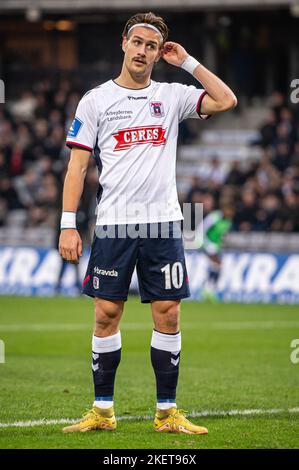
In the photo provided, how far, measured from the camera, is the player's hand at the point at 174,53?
7680 mm

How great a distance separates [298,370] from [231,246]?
1057 cm

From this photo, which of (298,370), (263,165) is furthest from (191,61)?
(263,165)

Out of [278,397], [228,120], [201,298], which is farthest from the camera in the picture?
[228,120]

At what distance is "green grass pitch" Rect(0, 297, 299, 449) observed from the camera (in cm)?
709

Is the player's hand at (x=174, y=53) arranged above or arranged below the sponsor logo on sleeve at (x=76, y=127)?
above

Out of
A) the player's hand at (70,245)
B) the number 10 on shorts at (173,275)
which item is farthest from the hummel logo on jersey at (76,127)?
the number 10 on shorts at (173,275)

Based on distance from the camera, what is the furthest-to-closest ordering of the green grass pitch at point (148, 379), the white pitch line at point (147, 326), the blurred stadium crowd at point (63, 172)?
the blurred stadium crowd at point (63, 172) → the white pitch line at point (147, 326) → the green grass pitch at point (148, 379)

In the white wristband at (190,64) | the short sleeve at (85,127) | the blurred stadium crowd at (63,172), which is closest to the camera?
the short sleeve at (85,127)

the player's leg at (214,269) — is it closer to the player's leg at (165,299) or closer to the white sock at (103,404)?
the player's leg at (165,299)

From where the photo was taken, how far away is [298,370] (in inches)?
439

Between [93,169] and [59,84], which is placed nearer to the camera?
[93,169]

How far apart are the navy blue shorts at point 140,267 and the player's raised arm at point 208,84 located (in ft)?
2.86

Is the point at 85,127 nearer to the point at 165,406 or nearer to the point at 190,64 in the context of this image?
the point at 190,64

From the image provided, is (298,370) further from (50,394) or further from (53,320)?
(53,320)
